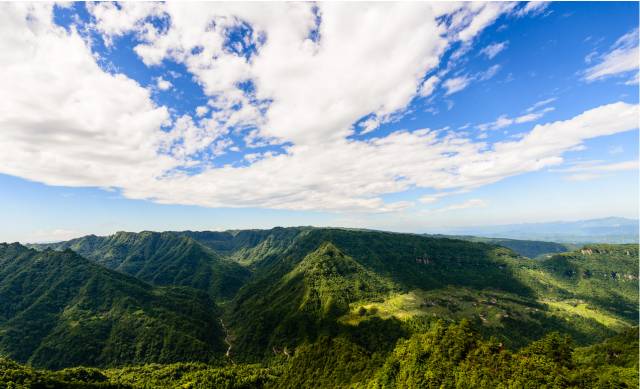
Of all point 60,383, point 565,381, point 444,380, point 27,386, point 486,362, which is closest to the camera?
point 565,381

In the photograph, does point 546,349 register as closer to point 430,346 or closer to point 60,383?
point 430,346

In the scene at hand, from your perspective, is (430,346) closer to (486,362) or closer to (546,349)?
(486,362)

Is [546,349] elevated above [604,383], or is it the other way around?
[546,349]

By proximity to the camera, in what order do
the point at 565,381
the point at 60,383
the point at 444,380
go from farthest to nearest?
the point at 60,383 → the point at 444,380 → the point at 565,381

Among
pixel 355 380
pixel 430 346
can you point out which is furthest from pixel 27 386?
pixel 430 346

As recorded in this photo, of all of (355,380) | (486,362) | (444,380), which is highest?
(486,362)

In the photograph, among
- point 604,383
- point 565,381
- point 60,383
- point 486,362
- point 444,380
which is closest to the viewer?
point 565,381

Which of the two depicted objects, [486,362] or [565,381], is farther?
[486,362]

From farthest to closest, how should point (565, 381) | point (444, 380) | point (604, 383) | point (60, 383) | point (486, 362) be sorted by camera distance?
point (60, 383)
point (604, 383)
point (444, 380)
point (486, 362)
point (565, 381)

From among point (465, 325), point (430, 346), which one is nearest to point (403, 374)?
point (430, 346)
